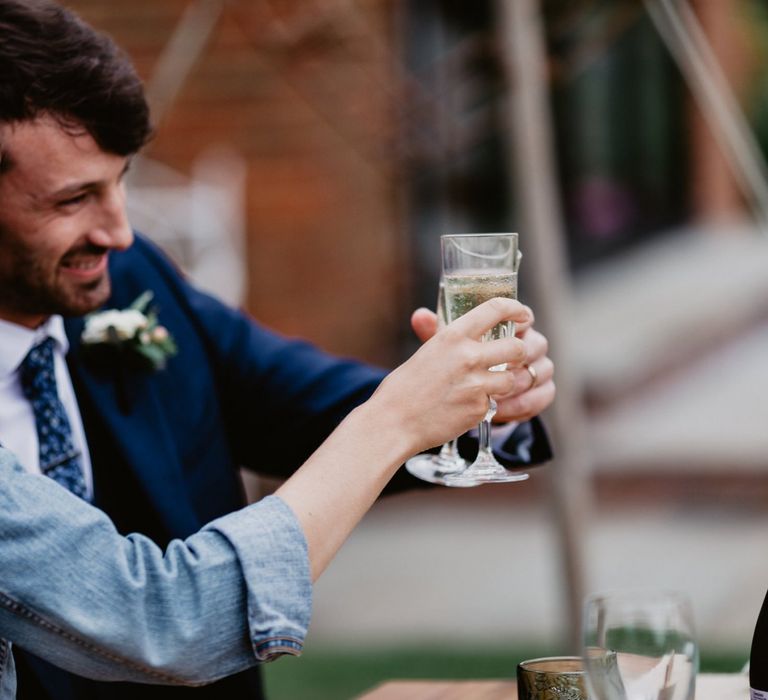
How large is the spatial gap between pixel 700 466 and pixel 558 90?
5.31 metres

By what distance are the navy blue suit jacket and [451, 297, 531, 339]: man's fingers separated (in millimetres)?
694

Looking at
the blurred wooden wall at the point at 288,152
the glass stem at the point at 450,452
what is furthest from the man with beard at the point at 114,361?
the blurred wooden wall at the point at 288,152

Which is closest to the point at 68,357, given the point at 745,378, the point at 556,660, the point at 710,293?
the point at 556,660

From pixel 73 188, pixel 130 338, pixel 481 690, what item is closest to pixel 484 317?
pixel 481 690

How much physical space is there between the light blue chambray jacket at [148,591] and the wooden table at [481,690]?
→ 517mm

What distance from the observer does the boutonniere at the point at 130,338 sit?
2.57 metres

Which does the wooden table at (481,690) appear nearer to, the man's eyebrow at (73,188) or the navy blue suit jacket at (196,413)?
the navy blue suit jacket at (196,413)

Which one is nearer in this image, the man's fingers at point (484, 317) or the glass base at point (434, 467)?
the man's fingers at point (484, 317)

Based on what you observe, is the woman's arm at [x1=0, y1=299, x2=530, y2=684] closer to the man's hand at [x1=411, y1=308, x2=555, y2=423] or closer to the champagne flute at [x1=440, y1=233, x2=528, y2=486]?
the champagne flute at [x1=440, y1=233, x2=528, y2=486]

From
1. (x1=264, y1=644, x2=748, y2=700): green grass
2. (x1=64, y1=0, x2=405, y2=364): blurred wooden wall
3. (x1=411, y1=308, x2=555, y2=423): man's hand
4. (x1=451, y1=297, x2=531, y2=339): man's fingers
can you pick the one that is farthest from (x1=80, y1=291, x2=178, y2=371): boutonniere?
(x1=64, y1=0, x2=405, y2=364): blurred wooden wall

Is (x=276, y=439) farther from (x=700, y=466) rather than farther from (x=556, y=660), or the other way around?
(x=700, y=466)

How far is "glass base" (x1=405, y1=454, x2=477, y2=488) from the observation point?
2.25 m

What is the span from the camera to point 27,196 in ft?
7.49

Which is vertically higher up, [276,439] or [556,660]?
[276,439]
